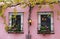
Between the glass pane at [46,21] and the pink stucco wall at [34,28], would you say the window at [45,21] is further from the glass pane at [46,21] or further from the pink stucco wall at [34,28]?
the pink stucco wall at [34,28]

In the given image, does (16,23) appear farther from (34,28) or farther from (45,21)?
(45,21)

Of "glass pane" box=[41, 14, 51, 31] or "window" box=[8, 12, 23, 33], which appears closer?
"window" box=[8, 12, 23, 33]

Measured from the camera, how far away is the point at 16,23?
41.5 feet

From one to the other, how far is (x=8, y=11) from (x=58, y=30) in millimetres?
2680

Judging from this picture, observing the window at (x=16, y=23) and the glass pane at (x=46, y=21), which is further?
the glass pane at (x=46, y=21)

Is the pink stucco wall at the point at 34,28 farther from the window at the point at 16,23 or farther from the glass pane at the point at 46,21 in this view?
the glass pane at the point at 46,21

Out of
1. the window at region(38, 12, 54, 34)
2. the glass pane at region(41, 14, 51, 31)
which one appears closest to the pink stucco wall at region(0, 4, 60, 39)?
the window at region(38, 12, 54, 34)

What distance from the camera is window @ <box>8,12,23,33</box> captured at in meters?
12.3

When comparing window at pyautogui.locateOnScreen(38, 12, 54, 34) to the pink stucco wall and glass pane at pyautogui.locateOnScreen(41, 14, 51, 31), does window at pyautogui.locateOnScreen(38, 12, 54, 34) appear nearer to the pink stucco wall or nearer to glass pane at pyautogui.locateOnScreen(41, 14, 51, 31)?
glass pane at pyautogui.locateOnScreen(41, 14, 51, 31)

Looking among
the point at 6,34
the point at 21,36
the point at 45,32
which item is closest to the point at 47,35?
the point at 45,32

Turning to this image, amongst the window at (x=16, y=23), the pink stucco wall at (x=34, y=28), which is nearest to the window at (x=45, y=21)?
the pink stucco wall at (x=34, y=28)

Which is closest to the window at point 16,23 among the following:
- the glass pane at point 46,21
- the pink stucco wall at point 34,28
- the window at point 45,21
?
the pink stucco wall at point 34,28

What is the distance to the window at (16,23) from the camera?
12.3 m

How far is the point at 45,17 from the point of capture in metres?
12.6
